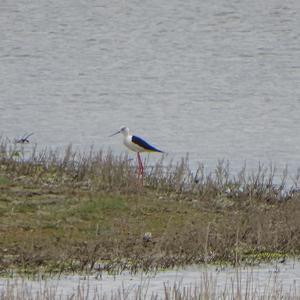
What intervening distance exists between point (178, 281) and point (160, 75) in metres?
25.2

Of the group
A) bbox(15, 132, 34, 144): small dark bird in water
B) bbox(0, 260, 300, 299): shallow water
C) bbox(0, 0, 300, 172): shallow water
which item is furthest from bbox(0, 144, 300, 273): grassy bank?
bbox(0, 0, 300, 172): shallow water

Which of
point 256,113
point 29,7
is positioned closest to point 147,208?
point 256,113

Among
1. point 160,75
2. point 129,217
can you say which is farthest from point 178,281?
point 160,75

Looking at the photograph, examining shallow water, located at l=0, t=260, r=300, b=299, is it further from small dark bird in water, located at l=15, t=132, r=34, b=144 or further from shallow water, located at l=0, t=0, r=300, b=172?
shallow water, located at l=0, t=0, r=300, b=172

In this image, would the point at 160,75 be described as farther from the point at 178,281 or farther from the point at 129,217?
the point at 178,281

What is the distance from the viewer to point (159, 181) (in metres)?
17.4

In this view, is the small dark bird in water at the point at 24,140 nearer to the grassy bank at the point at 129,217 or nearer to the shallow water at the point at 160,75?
the shallow water at the point at 160,75

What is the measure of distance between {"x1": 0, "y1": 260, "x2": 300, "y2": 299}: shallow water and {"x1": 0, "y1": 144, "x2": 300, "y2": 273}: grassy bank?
0.66 feet

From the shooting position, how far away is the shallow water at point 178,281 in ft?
39.8

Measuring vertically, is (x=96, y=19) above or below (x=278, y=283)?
above

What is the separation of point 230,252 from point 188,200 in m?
2.77

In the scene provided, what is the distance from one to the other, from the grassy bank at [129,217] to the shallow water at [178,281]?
0.20 meters

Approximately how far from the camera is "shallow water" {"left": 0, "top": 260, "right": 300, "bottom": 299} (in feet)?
39.8

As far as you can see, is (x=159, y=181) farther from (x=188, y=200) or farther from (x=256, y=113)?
(x=256, y=113)
